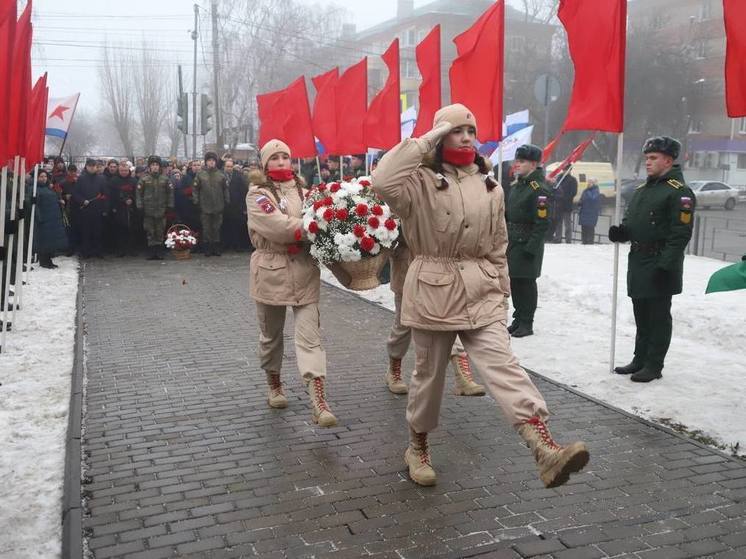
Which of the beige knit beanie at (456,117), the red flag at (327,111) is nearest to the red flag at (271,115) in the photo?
the red flag at (327,111)

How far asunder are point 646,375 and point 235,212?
12.0 meters

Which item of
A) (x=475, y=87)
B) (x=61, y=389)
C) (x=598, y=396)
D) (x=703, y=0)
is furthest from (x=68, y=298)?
(x=703, y=0)

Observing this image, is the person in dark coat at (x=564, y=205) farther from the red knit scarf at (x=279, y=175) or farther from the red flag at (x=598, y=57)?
the red knit scarf at (x=279, y=175)

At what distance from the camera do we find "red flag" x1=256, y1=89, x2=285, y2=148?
1202 cm

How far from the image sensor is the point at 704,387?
21.9ft

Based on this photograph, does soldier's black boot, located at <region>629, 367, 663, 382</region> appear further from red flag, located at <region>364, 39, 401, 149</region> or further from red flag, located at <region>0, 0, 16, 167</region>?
red flag, located at <region>0, 0, 16, 167</region>

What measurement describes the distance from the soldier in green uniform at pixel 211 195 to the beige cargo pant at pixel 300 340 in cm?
1065

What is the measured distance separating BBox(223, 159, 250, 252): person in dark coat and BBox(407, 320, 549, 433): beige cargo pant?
12.7m

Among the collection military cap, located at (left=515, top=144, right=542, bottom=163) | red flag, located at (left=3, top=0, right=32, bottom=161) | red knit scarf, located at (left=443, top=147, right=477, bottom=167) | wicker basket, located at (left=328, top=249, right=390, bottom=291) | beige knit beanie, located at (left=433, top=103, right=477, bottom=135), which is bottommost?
wicker basket, located at (left=328, top=249, right=390, bottom=291)

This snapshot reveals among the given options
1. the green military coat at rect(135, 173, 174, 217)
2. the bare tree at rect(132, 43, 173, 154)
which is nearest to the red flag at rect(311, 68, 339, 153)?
the green military coat at rect(135, 173, 174, 217)

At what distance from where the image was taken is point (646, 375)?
22.5 ft

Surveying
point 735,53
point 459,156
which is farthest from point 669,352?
point 459,156

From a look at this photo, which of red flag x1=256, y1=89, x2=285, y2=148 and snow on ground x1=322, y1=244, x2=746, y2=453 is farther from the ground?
red flag x1=256, y1=89, x2=285, y2=148

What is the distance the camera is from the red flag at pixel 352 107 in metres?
11.6
